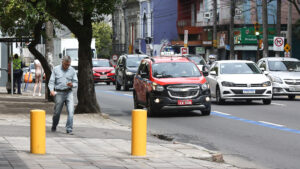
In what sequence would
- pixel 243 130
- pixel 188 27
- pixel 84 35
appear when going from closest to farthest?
pixel 243 130 < pixel 84 35 < pixel 188 27

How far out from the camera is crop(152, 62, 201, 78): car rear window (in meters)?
21.5

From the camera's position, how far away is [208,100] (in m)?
20.8

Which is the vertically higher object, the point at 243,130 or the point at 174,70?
the point at 174,70

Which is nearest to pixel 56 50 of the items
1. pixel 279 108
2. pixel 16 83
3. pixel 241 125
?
pixel 16 83

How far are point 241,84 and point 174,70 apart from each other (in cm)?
415

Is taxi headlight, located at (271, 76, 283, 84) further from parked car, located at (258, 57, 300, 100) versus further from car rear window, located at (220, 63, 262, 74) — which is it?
car rear window, located at (220, 63, 262, 74)

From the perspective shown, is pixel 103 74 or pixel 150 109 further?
pixel 103 74

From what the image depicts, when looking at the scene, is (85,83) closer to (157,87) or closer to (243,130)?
(157,87)

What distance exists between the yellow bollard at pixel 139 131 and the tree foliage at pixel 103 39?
8655 centimetres

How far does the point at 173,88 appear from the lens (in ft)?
67.9

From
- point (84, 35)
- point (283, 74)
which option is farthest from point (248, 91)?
point (84, 35)

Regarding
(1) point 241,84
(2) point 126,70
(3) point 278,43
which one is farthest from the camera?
(3) point 278,43

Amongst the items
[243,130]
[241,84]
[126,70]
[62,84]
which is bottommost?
[243,130]

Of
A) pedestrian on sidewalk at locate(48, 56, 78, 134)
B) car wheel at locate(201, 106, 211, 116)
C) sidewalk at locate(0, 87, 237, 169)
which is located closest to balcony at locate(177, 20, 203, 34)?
car wheel at locate(201, 106, 211, 116)
